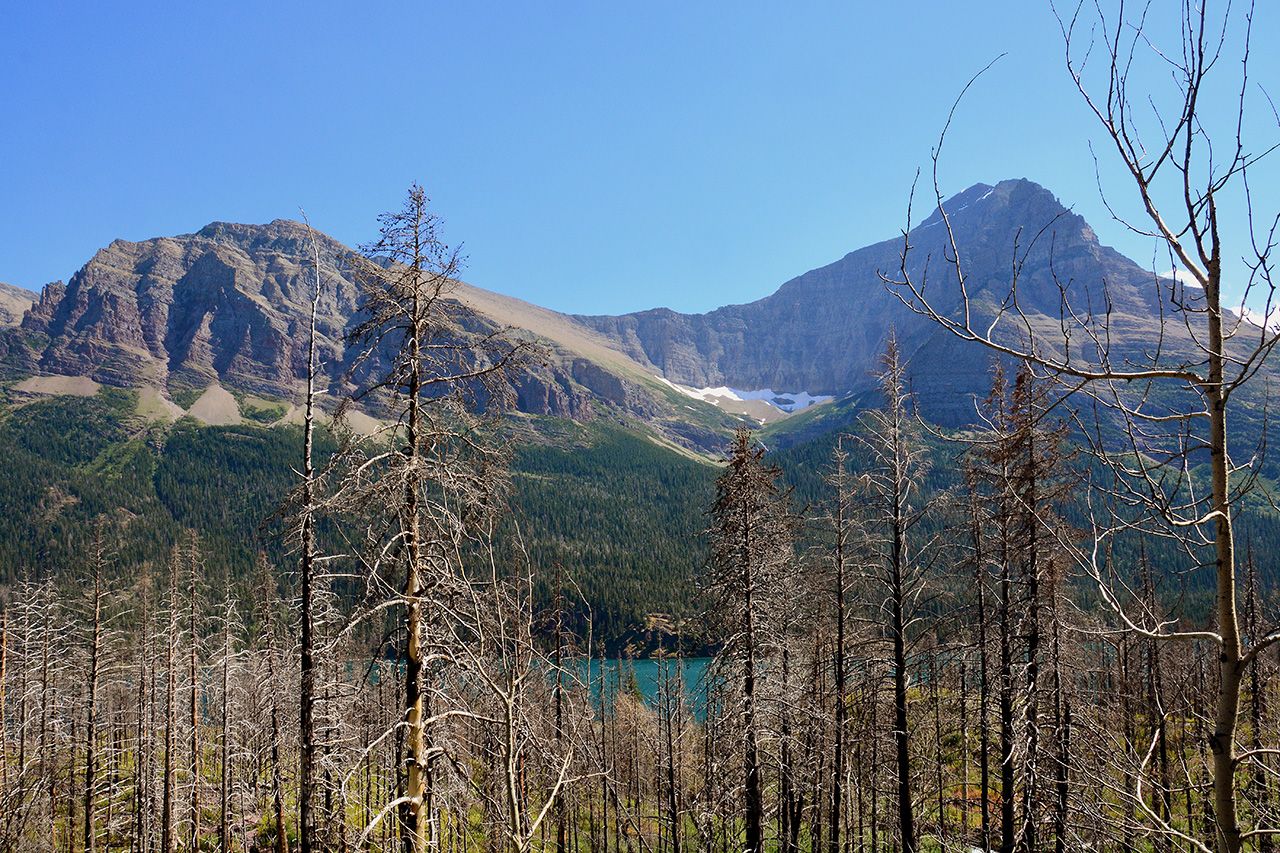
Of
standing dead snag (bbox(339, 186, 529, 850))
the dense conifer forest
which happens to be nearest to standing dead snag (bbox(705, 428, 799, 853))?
the dense conifer forest

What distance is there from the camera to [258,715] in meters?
20.2

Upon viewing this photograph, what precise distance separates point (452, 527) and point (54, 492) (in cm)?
18005

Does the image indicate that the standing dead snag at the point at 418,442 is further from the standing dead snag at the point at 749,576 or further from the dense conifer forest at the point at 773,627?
the standing dead snag at the point at 749,576

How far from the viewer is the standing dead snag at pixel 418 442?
743 cm

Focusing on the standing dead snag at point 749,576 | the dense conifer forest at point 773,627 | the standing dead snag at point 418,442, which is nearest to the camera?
the dense conifer forest at point 773,627

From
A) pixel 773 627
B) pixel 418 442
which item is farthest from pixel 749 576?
pixel 418 442

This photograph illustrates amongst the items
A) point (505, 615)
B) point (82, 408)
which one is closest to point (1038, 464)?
point (505, 615)

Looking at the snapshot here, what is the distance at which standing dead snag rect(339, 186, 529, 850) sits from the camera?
743cm

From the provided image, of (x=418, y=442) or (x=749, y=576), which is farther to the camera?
(x=749, y=576)

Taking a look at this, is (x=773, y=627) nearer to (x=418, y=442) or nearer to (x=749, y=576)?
(x=749, y=576)

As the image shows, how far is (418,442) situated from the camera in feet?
25.7

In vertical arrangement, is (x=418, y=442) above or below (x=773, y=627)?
above

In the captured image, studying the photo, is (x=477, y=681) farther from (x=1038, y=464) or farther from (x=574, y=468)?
(x=574, y=468)

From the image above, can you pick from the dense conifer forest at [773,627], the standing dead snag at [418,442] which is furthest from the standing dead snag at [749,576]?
the standing dead snag at [418,442]
